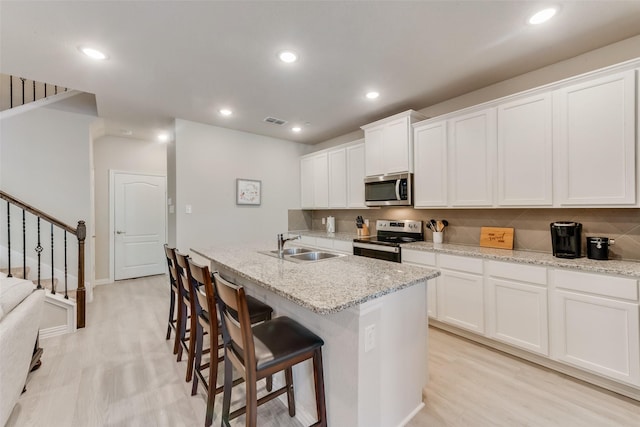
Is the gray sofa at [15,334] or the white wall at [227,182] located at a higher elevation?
the white wall at [227,182]

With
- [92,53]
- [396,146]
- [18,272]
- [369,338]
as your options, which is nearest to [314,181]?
[396,146]

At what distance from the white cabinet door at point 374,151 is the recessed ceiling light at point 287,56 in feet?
5.46

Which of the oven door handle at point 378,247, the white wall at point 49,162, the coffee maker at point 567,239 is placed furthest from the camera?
the white wall at point 49,162

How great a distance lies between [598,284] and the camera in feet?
6.38

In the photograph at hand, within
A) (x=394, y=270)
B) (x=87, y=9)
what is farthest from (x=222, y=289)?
(x=87, y=9)

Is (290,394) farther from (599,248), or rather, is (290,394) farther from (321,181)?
(321,181)

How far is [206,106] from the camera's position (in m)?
3.42

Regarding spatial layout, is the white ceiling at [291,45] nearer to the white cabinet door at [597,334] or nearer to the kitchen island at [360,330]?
the kitchen island at [360,330]

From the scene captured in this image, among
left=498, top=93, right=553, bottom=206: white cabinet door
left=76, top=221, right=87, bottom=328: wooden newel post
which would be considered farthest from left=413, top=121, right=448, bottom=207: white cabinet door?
left=76, top=221, right=87, bottom=328: wooden newel post

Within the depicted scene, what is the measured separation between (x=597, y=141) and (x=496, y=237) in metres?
1.13

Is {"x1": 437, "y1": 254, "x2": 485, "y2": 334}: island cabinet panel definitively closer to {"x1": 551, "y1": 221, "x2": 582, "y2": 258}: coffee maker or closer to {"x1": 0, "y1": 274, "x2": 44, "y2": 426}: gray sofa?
{"x1": 551, "y1": 221, "x2": 582, "y2": 258}: coffee maker

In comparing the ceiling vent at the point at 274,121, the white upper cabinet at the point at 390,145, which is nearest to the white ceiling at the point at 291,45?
the white upper cabinet at the point at 390,145

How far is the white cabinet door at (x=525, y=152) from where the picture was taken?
238 centimetres

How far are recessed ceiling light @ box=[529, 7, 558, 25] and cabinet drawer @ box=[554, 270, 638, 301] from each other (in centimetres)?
182
